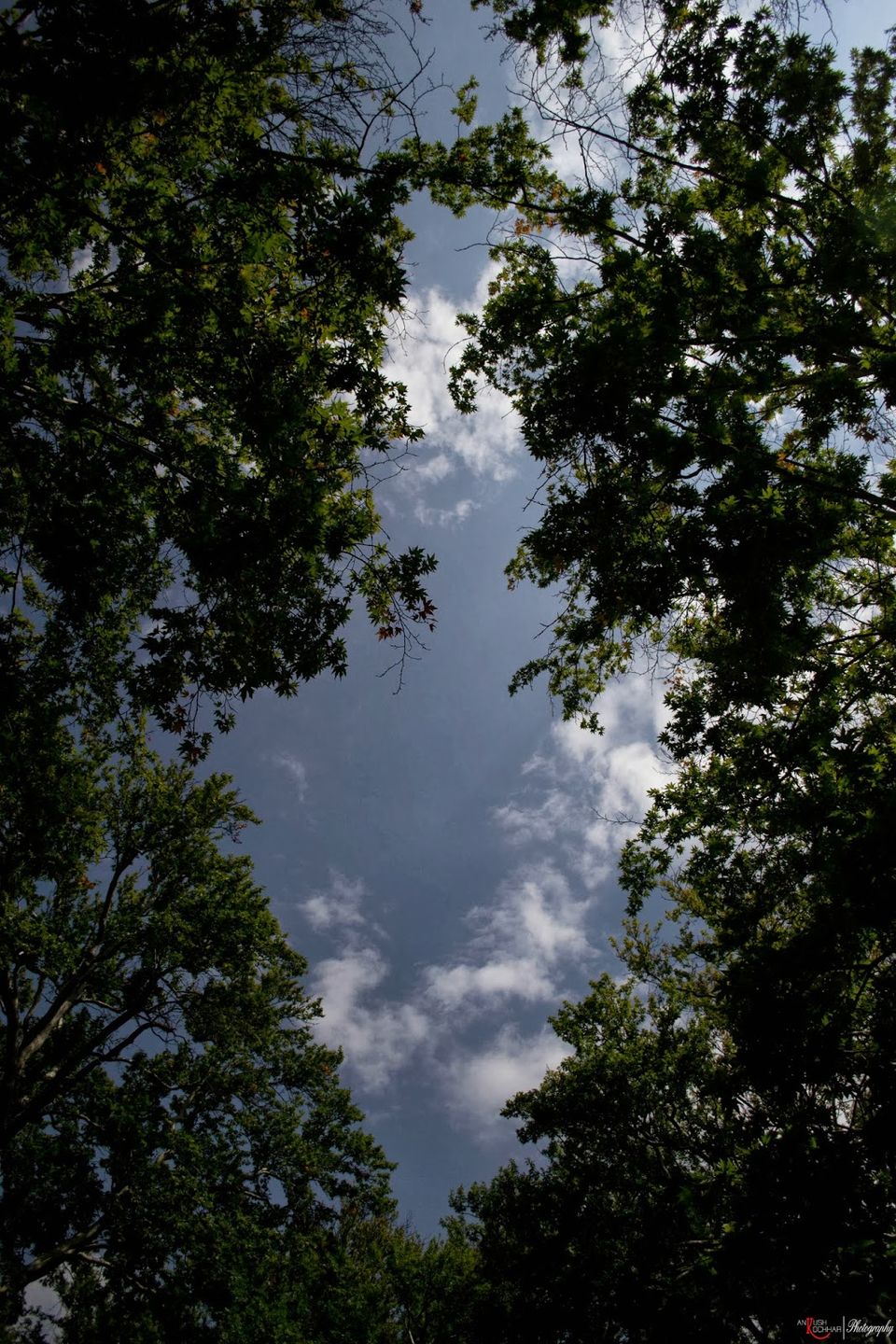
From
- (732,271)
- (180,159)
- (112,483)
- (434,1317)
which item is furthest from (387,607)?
(434,1317)

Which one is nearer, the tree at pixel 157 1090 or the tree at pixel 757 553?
the tree at pixel 757 553

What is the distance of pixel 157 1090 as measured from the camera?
1360 cm

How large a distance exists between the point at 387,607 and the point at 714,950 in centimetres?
587

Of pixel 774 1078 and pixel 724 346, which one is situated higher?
pixel 724 346

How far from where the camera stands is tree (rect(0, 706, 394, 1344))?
11281mm

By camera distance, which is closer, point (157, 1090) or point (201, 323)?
point (201, 323)

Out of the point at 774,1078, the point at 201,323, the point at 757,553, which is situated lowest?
the point at 774,1078

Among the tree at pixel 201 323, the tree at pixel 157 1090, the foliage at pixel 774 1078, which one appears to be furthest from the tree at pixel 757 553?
the tree at pixel 157 1090

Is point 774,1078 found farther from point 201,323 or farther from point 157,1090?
point 157,1090

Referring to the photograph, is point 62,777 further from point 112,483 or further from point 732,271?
point 732,271

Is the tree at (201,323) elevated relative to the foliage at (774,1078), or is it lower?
elevated

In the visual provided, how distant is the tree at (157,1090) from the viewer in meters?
11.3

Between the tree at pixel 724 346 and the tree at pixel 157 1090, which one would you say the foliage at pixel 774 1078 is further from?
the tree at pixel 157 1090

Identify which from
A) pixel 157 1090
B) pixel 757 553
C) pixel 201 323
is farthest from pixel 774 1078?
pixel 157 1090
